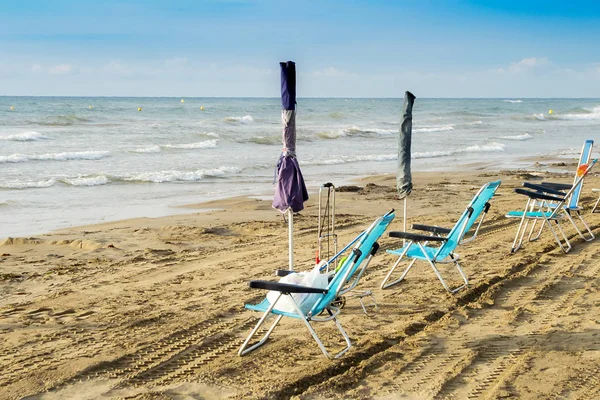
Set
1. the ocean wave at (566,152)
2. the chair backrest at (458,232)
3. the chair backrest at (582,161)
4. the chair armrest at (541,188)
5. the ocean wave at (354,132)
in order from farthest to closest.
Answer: the ocean wave at (354,132) → the ocean wave at (566,152) → the chair backrest at (582,161) → the chair armrest at (541,188) → the chair backrest at (458,232)

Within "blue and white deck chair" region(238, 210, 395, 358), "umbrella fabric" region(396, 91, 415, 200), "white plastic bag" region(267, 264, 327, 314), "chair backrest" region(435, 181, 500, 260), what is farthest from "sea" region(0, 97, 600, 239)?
"chair backrest" region(435, 181, 500, 260)

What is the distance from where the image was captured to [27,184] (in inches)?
587

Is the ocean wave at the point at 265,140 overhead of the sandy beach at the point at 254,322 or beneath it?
overhead

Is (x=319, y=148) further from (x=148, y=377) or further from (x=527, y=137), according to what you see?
(x=148, y=377)

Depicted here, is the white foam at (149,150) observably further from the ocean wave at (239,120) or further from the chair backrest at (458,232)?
the chair backrest at (458,232)

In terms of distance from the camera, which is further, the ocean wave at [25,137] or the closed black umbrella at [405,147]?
the ocean wave at [25,137]

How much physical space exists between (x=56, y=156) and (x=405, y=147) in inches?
630

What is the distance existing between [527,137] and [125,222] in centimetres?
2650

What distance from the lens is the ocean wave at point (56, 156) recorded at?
2011 cm

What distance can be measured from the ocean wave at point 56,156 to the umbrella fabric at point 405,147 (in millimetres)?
15330

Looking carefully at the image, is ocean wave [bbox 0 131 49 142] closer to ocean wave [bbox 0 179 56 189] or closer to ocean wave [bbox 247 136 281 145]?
ocean wave [bbox 247 136 281 145]

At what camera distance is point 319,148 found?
26.0 metres

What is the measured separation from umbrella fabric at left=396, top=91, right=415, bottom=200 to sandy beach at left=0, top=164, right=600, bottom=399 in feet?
2.90

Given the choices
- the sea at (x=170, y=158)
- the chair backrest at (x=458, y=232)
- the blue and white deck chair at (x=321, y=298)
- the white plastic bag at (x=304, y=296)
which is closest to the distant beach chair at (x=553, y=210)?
the chair backrest at (x=458, y=232)
